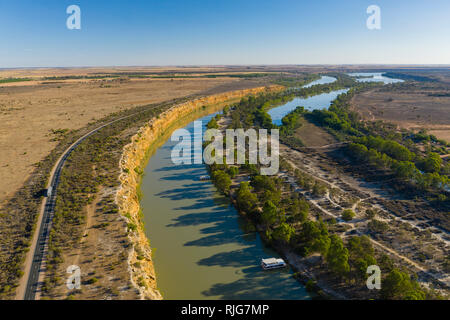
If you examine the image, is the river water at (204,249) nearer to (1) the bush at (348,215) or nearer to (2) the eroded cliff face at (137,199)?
(2) the eroded cliff face at (137,199)

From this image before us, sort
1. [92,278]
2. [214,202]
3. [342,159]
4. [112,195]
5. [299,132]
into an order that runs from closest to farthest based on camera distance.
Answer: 1. [92,278]
2. [112,195]
3. [214,202]
4. [342,159]
5. [299,132]

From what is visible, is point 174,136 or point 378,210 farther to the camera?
point 174,136

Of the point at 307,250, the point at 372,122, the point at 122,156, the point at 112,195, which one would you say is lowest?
the point at 307,250

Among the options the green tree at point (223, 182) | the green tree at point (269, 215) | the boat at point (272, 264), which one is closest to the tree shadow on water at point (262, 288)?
the boat at point (272, 264)

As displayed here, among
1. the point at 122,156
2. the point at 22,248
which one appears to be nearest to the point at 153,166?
the point at 122,156

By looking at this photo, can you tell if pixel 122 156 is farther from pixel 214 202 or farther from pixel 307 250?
pixel 307 250

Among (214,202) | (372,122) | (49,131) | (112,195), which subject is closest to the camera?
(112,195)

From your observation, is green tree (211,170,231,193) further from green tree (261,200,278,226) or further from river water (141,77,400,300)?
green tree (261,200,278,226)

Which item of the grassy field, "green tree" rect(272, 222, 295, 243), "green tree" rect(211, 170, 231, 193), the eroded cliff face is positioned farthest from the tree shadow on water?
the grassy field
